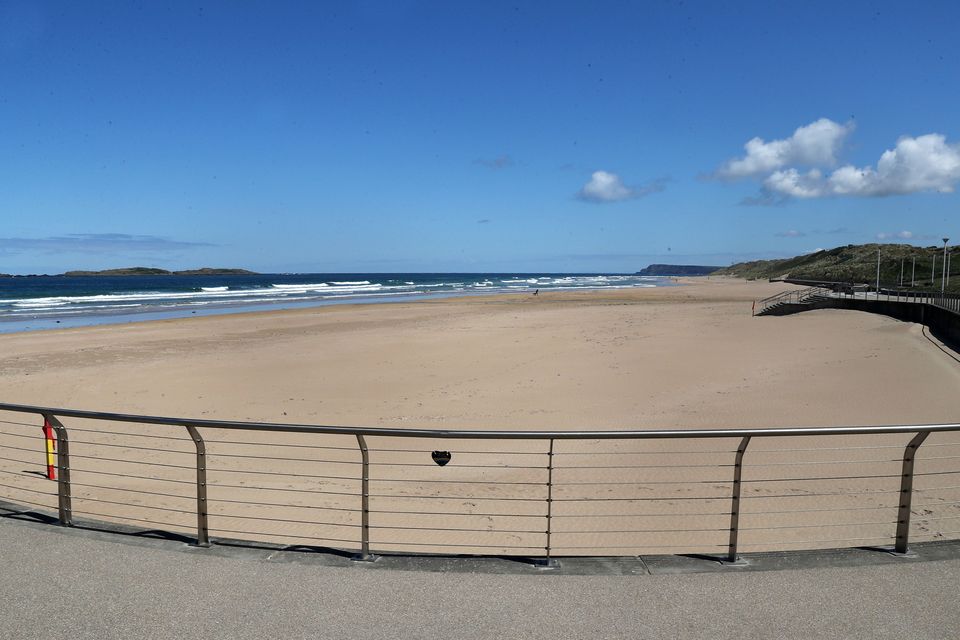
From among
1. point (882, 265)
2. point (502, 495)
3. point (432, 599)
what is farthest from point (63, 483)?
point (882, 265)

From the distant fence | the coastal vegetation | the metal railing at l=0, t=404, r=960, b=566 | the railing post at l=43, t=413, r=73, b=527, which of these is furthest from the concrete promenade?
the coastal vegetation

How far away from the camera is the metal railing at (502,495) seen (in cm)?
570

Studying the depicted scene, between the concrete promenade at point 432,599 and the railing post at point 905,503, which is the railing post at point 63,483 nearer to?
the concrete promenade at point 432,599

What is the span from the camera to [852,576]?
4.07 meters

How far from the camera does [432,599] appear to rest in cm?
376

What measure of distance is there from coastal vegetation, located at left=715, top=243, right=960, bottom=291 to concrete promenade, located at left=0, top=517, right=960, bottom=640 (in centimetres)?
6779

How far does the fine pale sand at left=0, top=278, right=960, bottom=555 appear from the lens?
6.62 m

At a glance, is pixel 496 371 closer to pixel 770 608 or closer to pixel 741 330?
pixel 770 608

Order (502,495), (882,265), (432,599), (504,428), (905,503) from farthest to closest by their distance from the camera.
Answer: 1. (882,265)
2. (504,428)
3. (502,495)
4. (905,503)
5. (432,599)

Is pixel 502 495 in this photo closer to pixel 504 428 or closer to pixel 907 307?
pixel 504 428

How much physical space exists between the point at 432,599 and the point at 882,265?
113m

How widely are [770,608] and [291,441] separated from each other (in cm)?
768

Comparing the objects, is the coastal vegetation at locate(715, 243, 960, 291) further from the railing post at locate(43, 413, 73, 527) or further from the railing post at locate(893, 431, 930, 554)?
the railing post at locate(43, 413, 73, 527)

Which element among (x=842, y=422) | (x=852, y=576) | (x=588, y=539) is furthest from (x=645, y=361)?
(x=852, y=576)
